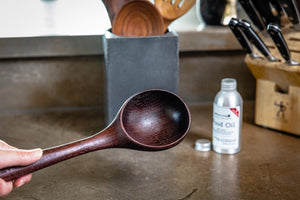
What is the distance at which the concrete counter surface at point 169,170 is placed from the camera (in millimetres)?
756

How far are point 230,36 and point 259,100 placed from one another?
8.6 inches

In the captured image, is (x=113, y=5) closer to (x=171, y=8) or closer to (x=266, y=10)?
(x=171, y=8)

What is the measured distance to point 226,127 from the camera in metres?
0.89

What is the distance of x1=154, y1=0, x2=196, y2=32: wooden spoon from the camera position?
40.8 inches

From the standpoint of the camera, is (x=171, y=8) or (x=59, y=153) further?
(x=171, y=8)

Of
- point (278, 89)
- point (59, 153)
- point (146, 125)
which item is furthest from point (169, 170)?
point (278, 89)

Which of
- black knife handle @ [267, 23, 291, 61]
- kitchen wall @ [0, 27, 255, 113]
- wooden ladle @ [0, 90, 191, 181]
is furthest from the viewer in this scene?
kitchen wall @ [0, 27, 255, 113]

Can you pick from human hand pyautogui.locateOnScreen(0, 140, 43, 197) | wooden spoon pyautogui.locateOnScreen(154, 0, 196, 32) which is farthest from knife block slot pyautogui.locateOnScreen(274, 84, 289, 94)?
human hand pyautogui.locateOnScreen(0, 140, 43, 197)

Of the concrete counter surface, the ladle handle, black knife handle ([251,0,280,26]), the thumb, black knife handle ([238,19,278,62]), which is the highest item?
black knife handle ([251,0,280,26])

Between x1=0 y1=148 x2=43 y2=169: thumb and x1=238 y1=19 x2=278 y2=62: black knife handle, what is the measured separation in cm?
48

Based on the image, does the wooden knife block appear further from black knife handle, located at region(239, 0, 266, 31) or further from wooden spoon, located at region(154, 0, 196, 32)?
wooden spoon, located at region(154, 0, 196, 32)

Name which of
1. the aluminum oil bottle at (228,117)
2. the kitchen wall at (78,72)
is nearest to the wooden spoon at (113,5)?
the kitchen wall at (78,72)

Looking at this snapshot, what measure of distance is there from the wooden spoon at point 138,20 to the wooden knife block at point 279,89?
0.75ft

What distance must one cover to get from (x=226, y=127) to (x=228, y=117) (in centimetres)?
2
